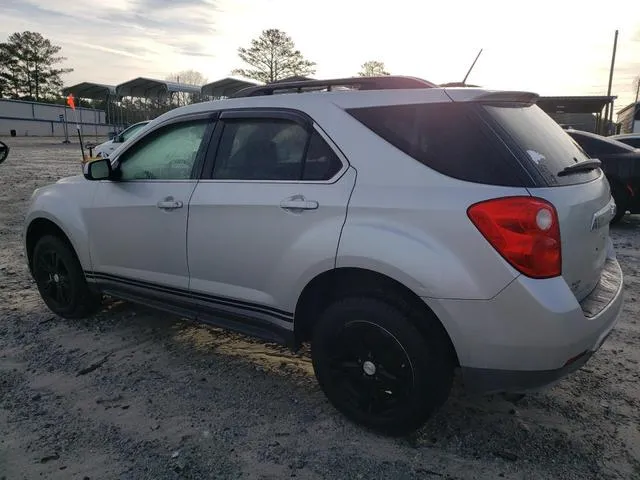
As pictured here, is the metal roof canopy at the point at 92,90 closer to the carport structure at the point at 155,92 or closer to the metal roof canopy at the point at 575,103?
the carport structure at the point at 155,92

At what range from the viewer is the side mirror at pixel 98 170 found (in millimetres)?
3797

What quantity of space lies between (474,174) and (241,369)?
6.80 ft

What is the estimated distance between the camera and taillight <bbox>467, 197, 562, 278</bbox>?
90.5 inches

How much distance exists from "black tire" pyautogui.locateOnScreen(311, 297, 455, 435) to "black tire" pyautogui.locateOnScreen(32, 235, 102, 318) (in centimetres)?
237

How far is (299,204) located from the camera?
9.34 ft

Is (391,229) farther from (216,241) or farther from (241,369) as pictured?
(241,369)

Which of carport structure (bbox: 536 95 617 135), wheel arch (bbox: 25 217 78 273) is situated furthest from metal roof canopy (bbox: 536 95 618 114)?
wheel arch (bbox: 25 217 78 273)

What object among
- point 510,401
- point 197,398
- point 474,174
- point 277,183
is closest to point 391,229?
point 474,174

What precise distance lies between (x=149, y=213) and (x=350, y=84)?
161 cm

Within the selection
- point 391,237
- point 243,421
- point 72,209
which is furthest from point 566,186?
point 72,209

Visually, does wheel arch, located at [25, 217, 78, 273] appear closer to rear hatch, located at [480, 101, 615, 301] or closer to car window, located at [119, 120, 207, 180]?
car window, located at [119, 120, 207, 180]

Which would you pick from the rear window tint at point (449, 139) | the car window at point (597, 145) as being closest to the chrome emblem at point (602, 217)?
the rear window tint at point (449, 139)

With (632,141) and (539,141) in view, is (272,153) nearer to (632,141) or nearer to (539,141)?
(539,141)

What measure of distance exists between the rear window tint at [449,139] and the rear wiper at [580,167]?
1.19ft
